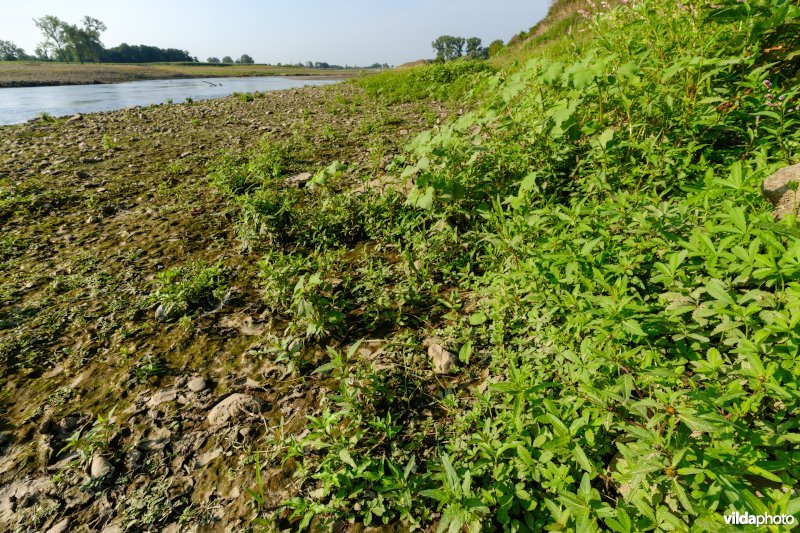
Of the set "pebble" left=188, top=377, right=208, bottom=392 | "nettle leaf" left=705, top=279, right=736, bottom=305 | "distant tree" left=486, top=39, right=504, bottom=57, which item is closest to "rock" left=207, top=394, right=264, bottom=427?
"pebble" left=188, top=377, right=208, bottom=392

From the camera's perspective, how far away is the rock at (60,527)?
2334 millimetres

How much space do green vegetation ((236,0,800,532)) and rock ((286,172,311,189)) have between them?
2.23 meters

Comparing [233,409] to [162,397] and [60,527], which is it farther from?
[60,527]

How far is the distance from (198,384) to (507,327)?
2690 millimetres

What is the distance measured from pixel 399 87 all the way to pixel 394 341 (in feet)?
50.5

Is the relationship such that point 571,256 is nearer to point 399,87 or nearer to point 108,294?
point 108,294

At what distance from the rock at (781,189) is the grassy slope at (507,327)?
0.20 metres

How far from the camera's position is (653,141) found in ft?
11.2

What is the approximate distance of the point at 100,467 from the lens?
104 inches

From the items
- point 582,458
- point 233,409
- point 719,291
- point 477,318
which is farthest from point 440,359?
A: point 719,291

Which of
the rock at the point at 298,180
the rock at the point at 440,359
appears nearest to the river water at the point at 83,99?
the rock at the point at 298,180

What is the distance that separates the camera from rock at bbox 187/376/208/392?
324 cm

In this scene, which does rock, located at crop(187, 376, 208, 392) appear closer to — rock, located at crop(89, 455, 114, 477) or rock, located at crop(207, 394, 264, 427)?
rock, located at crop(207, 394, 264, 427)

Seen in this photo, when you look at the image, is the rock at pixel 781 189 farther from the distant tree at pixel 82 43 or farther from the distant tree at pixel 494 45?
the distant tree at pixel 82 43
